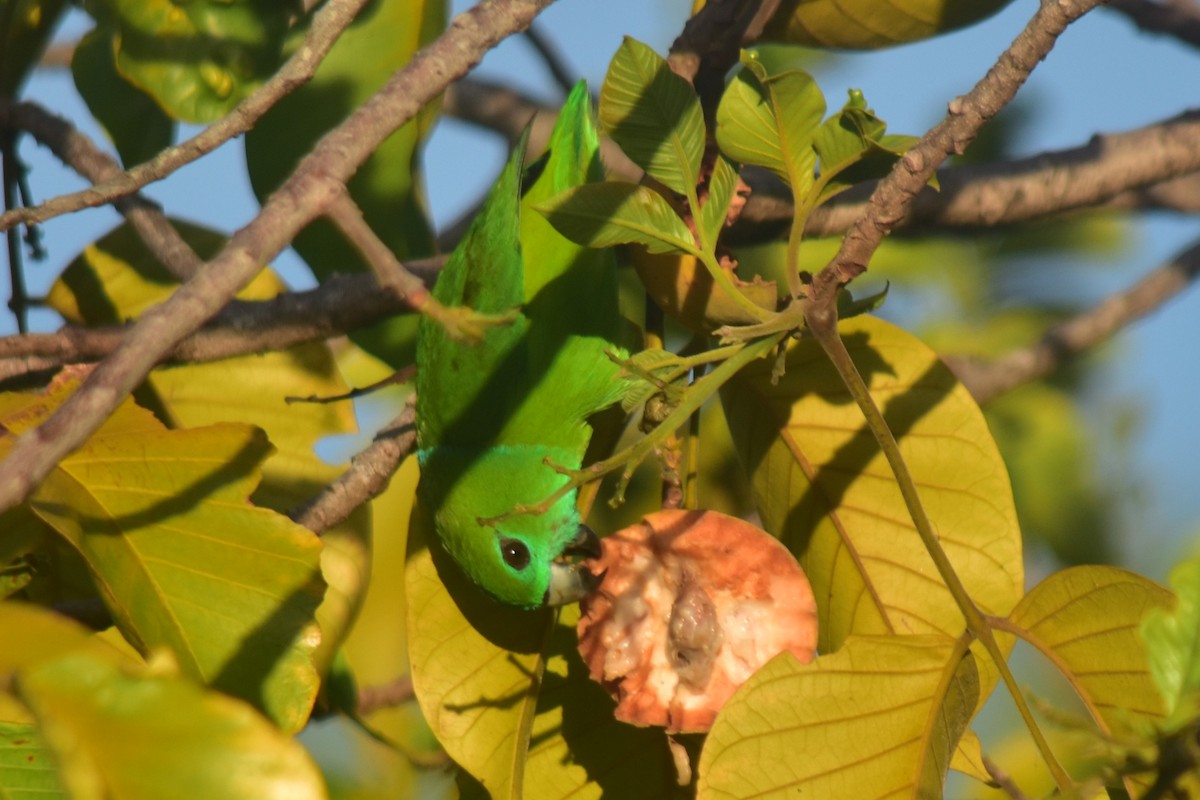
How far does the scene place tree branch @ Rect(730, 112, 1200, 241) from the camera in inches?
94.1

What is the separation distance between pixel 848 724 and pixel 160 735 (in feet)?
2.55

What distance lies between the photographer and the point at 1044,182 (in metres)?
2.49

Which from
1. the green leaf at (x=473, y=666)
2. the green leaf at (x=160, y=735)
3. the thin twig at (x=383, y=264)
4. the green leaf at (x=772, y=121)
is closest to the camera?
the green leaf at (x=160, y=735)

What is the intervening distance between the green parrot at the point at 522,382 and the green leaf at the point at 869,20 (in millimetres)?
407

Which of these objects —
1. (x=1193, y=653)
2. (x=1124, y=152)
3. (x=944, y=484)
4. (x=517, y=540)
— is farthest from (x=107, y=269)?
(x=1124, y=152)

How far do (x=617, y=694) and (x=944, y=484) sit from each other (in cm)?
55

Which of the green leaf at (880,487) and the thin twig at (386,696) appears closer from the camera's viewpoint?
the green leaf at (880,487)

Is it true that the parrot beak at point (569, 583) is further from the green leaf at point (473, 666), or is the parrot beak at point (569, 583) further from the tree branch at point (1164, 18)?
the tree branch at point (1164, 18)

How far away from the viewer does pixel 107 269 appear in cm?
215

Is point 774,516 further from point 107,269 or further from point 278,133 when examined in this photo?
point 107,269

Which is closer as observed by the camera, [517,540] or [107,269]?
[517,540]

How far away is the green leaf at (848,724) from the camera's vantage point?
4.15 ft

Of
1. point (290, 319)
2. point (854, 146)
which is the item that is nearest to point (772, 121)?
point (854, 146)

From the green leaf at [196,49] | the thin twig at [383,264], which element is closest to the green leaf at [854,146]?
the thin twig at [383,264]
